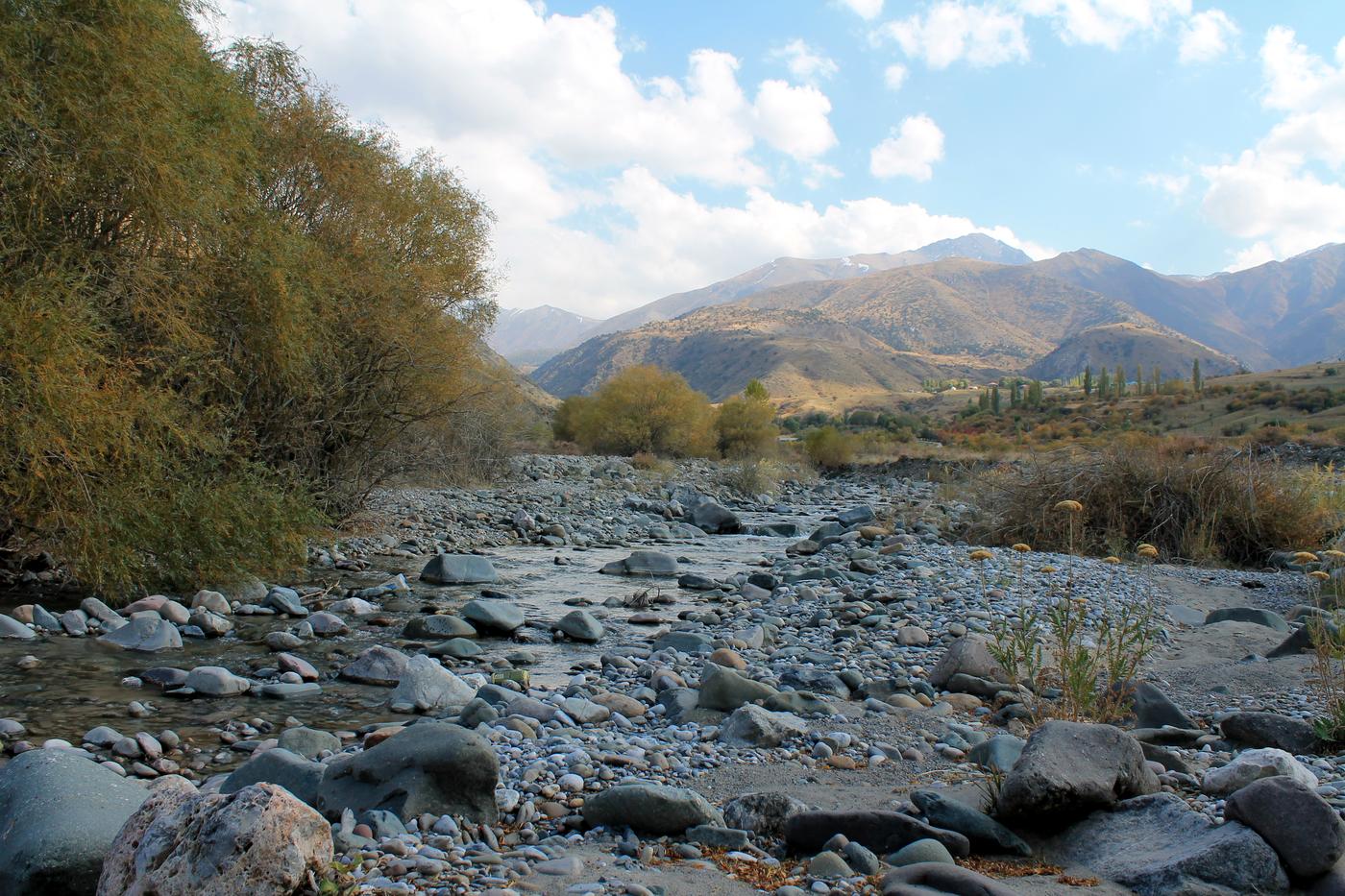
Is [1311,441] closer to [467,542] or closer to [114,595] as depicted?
[467,542]

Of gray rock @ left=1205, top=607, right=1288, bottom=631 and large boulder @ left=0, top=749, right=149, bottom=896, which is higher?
large boulder @ left=0, top=749, right=149, bottom=896

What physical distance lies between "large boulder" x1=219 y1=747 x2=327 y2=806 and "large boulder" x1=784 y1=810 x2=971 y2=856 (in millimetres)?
2200

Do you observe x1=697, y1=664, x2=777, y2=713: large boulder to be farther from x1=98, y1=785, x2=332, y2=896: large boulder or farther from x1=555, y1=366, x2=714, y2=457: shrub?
x1=555, y1=366, x2=714, y2=457: shrub

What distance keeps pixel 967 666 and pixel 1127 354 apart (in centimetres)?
13109

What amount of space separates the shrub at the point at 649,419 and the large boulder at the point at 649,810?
3362 centimetres

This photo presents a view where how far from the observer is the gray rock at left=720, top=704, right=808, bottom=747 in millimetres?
5031

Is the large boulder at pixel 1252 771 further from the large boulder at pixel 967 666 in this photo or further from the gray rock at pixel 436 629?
the gray rock at pixel 436 629

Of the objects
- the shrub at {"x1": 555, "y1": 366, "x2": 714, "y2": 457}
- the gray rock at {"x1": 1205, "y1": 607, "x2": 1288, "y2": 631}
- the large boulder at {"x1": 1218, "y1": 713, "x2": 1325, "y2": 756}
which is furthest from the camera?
the shrub at {"x1": 555, "y1": 366, "x2": 714, "y2": 457}

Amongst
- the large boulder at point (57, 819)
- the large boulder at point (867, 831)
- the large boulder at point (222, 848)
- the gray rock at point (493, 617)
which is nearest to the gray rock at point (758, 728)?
the large boulder at point (867, 831)

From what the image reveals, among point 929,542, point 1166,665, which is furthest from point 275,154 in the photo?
point 1166,665

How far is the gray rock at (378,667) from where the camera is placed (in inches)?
281

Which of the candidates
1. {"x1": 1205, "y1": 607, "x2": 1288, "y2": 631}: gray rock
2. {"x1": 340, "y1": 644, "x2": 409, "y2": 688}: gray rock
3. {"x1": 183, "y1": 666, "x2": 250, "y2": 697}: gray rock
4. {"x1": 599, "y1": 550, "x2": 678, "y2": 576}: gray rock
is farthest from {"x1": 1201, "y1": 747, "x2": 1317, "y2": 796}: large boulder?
{"x1": 599, "y1": 550, "x2": 678, "y2": 576}: gray rock

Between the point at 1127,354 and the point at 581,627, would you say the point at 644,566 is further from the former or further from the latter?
the point at 1127,354

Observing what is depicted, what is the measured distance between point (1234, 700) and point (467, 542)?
12.7 m
